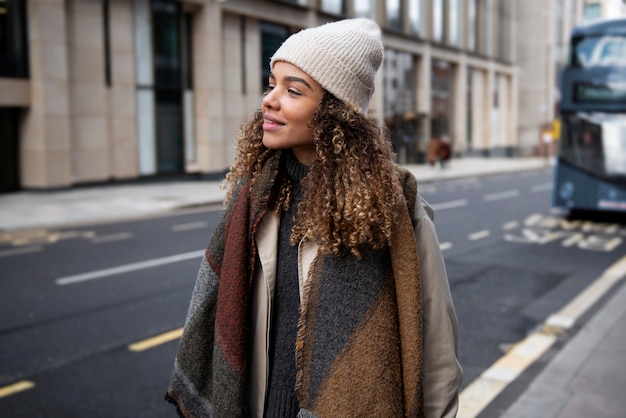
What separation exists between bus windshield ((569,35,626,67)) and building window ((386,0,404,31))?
924 inches

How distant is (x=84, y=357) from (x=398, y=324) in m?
3.92

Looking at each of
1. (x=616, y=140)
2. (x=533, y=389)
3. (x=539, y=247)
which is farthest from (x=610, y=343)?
(x=616, y=140)

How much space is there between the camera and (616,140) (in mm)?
12734

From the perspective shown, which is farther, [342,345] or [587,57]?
[587,57]

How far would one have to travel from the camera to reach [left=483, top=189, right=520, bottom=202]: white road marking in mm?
18594

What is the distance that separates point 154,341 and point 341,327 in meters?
4.07

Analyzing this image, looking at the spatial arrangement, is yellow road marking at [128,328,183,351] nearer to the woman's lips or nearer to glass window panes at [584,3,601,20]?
the woman's lips

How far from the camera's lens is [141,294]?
7105mm

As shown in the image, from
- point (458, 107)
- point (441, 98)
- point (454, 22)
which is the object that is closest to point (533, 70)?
point (458, 107)

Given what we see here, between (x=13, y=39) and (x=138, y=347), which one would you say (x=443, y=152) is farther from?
(x=138, y=347)

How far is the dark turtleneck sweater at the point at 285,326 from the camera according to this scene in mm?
1908

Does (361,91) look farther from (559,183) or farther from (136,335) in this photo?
(559,183)

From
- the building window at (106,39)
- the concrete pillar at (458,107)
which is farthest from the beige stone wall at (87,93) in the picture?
the concrete pillar at (458,107)

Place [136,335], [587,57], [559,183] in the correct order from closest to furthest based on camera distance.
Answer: [136,335], [587,57], [559,183]
